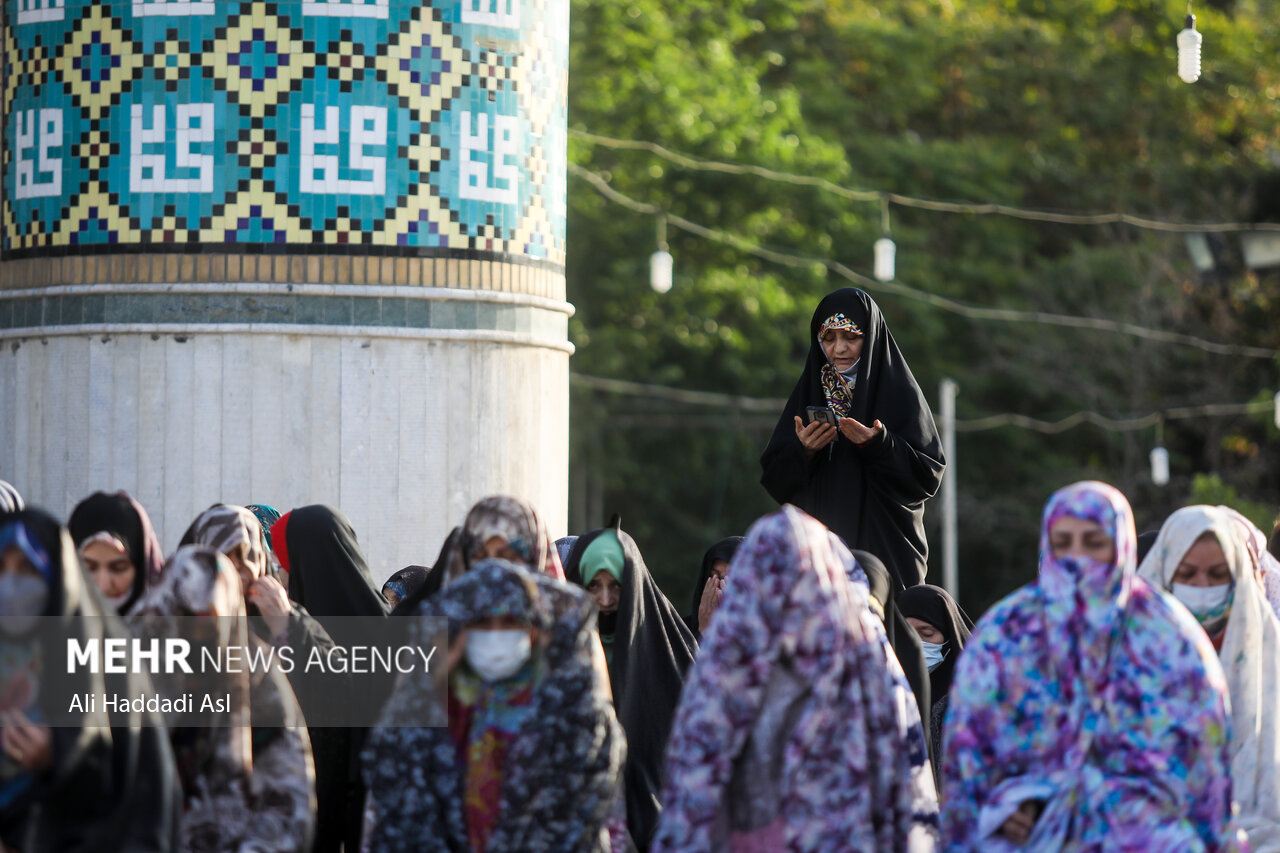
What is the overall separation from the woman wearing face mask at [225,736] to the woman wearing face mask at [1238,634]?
2180 millimetres

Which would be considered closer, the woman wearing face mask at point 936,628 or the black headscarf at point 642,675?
the black headscarf at point 642,675

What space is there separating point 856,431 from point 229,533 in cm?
221

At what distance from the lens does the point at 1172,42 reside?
24328 millimetres

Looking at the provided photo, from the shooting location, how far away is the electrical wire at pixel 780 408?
21000 millimetres

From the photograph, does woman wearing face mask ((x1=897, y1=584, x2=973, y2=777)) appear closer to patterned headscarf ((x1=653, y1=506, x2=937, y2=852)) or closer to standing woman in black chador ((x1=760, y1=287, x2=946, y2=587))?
standing woman in black chador ((x1=760, y1=287, x2=946, y2=587))

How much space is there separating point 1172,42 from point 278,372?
19.1 metres

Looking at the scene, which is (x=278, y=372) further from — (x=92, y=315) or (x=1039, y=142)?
(x=1039, y=142)

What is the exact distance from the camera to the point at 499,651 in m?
4.43

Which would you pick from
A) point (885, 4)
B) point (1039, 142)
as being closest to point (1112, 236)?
A: point (1039, 142)

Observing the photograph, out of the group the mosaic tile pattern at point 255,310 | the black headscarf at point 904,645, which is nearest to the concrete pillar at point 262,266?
the mosaic tile pattern at point 255,310

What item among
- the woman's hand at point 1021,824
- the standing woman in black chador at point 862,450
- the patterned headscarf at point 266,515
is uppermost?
the standing woman in black chador at point 862,450

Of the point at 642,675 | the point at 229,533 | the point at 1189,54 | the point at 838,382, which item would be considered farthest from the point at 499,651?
the point at 1189,54

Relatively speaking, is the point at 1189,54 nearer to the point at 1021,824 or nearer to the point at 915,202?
the point at 915,202

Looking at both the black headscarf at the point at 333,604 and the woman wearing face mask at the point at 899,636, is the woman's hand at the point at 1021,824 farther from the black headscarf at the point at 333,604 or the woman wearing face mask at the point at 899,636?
the black headscarf at the point at 333,604
